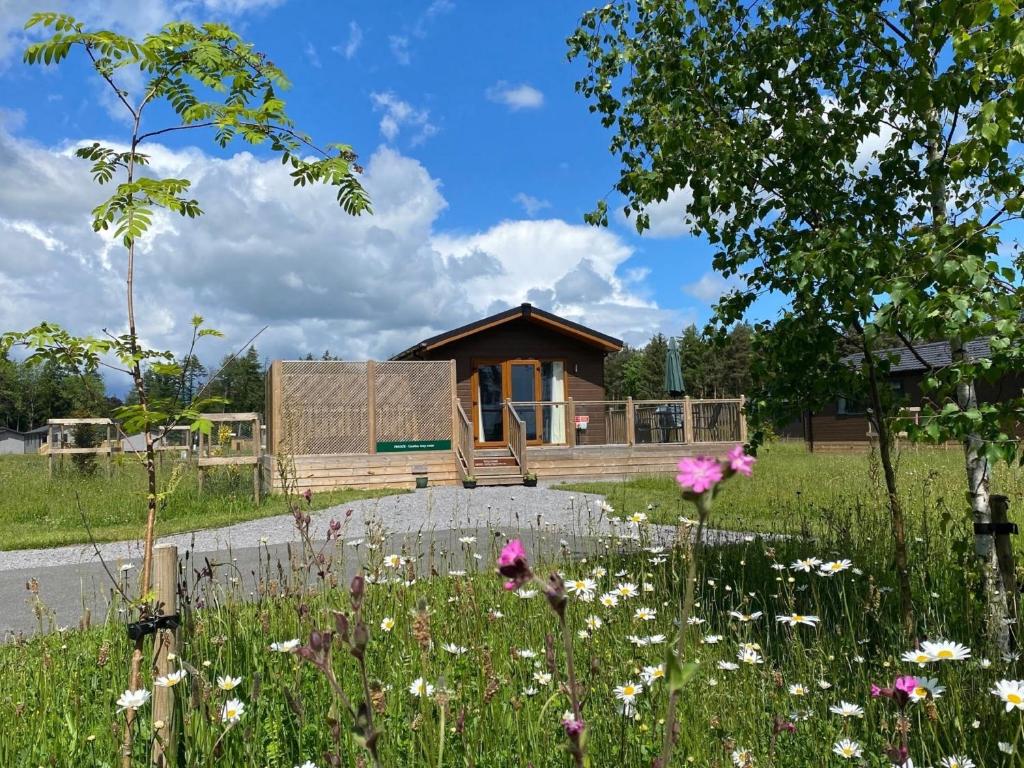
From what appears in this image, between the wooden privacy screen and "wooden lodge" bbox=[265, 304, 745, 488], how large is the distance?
0.02 metres

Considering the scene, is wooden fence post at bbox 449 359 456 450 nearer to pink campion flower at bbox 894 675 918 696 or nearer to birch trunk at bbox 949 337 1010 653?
birch trunk at bbox 949 337 1010 653

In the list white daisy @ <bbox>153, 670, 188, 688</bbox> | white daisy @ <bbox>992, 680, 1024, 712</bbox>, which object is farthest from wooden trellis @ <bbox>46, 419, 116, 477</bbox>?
white daisy @ <bbox>992, 680, 1024, 712</bbox>

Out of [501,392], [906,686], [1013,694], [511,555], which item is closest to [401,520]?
[1013,694]

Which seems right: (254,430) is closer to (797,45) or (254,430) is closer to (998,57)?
(797,45)

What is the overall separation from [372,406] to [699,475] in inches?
564

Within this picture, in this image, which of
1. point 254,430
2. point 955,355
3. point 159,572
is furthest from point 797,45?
point 254,430

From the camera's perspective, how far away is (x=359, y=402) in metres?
14.7

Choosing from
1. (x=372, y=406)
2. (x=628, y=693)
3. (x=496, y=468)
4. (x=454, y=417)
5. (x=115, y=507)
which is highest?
(x=372, y=406)

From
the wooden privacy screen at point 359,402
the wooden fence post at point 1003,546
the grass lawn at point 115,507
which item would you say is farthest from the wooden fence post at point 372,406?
the wooden fence post at point 1003,546

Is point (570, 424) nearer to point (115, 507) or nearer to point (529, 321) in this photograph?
point (529, 321)

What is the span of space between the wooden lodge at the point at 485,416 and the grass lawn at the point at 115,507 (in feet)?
2.98

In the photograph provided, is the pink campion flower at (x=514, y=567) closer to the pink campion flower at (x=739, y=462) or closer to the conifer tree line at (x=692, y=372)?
the pink campion flower at (x=739, y=462)

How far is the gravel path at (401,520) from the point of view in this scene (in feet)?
25.3

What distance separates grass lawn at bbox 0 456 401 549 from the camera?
30.8ft
